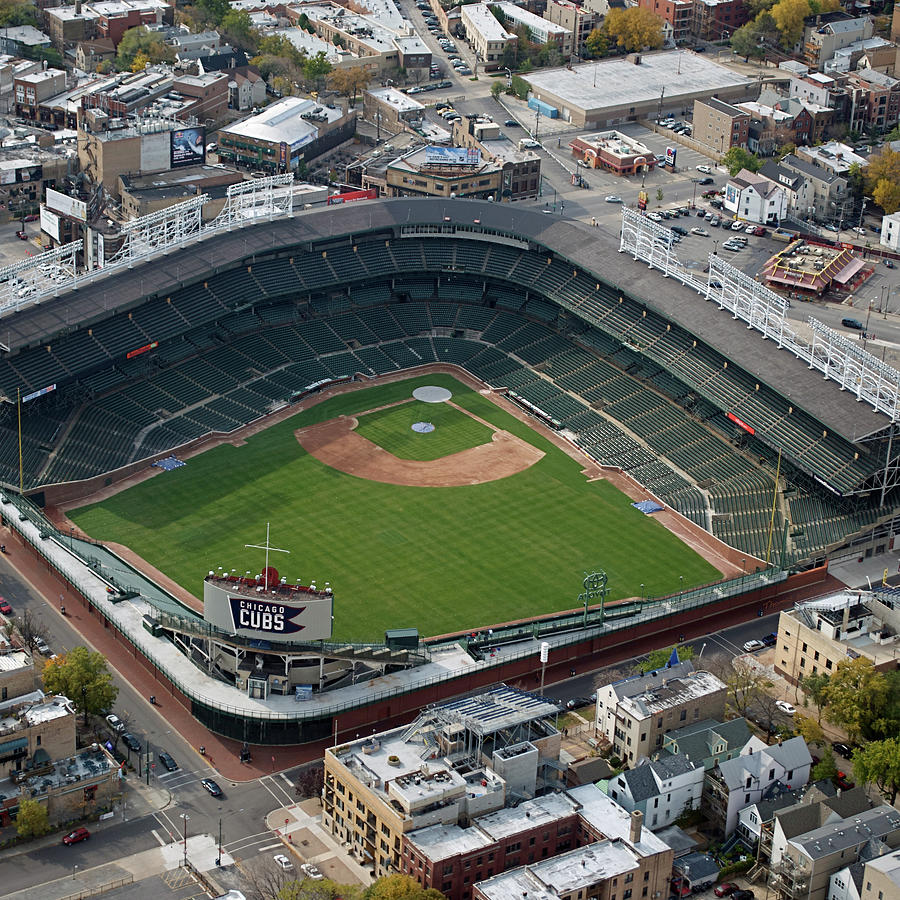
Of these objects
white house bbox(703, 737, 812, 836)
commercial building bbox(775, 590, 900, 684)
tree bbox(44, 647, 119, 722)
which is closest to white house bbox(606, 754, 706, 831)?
white house bbox(703, 737, 812, 836)

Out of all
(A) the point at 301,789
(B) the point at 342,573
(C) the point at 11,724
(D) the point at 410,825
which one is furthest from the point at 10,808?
(B) the point at 342,573

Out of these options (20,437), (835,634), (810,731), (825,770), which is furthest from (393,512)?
(825,770)

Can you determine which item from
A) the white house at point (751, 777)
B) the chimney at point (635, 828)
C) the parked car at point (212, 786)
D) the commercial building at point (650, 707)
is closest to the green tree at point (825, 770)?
the white house at point (751, 777)

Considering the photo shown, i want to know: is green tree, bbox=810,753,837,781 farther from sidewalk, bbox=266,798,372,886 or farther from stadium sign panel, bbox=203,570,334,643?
stadium sign panel, bbox=203,570,334,643

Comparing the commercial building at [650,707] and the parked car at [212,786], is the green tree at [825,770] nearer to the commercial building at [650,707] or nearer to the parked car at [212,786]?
the commercial building at [650,707]

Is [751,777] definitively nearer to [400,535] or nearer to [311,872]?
[311,872]

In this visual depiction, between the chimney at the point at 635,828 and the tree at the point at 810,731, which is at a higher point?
the chimney at the point at 635,828
